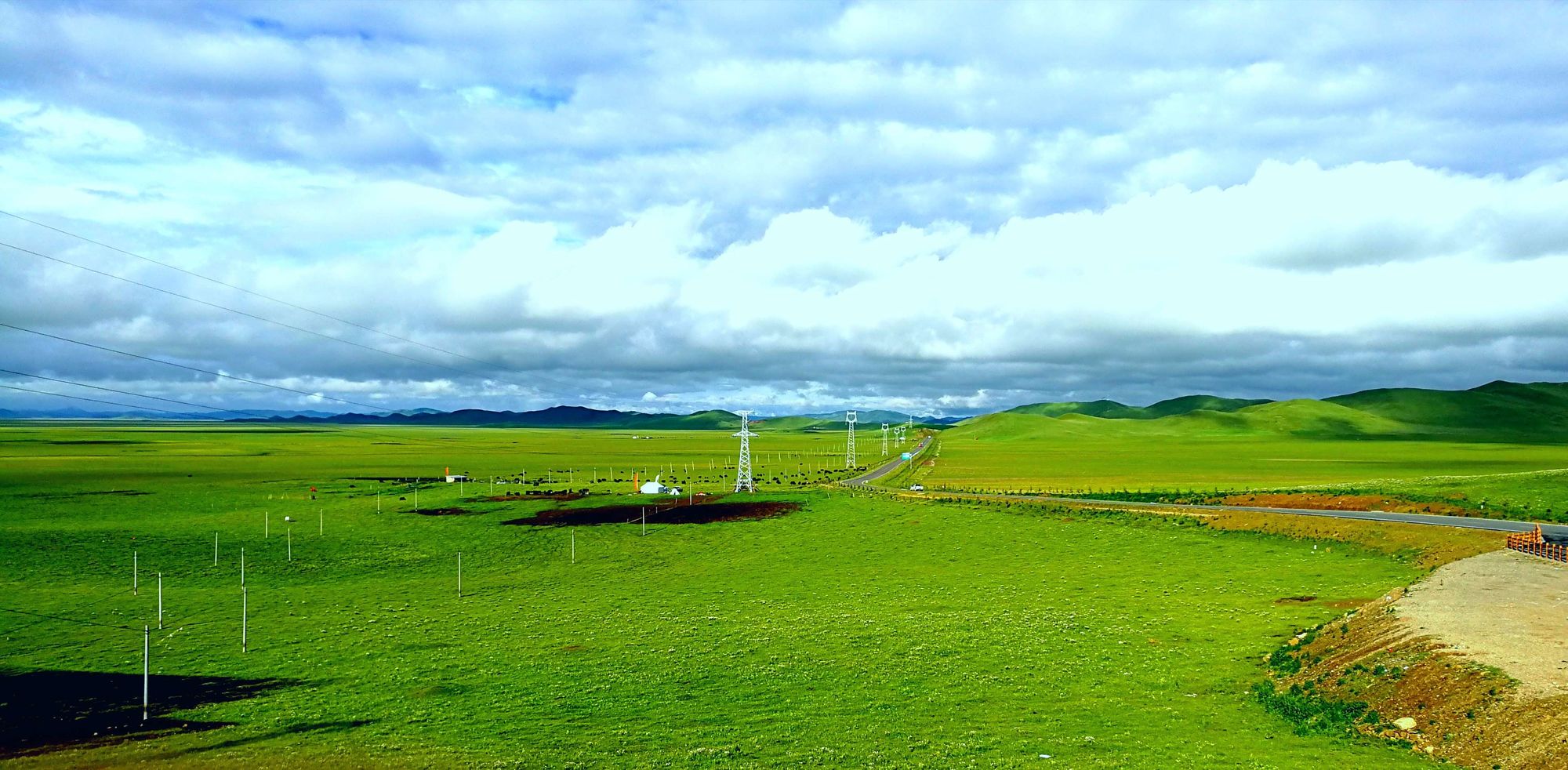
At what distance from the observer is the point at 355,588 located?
57.1m

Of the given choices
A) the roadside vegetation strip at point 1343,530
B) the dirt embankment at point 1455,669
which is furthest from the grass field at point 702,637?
the roadside vegetation strip at point 1343,530

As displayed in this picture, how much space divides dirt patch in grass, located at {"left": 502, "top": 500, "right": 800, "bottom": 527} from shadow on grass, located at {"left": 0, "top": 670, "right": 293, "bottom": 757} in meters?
48.1

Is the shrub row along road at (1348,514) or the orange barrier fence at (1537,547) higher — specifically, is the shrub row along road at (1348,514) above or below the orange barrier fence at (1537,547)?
below

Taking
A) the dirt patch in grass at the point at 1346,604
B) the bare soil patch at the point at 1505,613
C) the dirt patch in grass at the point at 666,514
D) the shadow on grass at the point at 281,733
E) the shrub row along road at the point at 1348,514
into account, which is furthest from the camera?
the dirt patch in grass at the point at 666,514

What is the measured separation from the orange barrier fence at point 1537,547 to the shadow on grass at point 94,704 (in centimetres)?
6142

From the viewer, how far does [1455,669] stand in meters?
24.1

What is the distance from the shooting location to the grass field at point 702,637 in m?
25.7

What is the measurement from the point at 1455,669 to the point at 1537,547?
29371mm

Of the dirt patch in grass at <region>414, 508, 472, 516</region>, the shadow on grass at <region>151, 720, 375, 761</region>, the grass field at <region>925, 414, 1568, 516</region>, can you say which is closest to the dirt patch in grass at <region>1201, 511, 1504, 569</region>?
the grass field at <region>925, 414, 1568, 516</region>

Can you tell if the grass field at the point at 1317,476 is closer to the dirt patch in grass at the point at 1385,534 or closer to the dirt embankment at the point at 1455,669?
the dirt patch in grass at the point at 1385,534

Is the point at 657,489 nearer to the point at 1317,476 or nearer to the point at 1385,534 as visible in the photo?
the point at 1385,534

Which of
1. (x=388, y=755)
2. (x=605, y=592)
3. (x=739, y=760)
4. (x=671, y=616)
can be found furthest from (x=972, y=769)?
(x=605, y=592)

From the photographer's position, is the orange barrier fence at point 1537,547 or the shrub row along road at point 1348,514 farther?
the shrub row along road at point 1348,514

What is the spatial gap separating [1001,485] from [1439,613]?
9773cm
